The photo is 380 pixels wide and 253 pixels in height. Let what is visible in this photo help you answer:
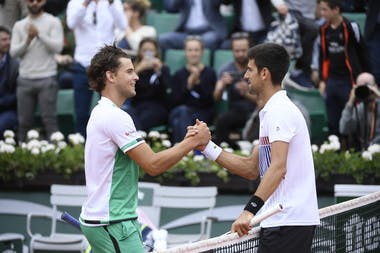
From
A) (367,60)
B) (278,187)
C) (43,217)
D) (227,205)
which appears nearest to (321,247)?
(278,187)

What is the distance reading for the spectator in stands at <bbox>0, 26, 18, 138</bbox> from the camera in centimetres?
1368

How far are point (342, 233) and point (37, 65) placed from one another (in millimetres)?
6562

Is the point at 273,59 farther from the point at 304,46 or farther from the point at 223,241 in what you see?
the point at 304,46

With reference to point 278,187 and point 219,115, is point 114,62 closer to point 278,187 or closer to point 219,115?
point 278,187

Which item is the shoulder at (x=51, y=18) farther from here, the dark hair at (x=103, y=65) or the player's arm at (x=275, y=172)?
the player's arm at (x=275, y=172)

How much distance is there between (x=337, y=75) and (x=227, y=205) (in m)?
2.51

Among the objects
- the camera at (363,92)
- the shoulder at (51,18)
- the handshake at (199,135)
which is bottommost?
the camera at (363,92)

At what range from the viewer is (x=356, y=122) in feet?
40.2

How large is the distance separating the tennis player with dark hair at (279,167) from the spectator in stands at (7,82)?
773 centimetres

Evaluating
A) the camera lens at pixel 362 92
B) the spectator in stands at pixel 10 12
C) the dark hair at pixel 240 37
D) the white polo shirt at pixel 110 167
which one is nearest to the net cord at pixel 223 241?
the white polo shirt at pixel 110 167

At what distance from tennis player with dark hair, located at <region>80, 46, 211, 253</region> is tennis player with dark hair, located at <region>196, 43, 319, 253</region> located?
569 millimetres

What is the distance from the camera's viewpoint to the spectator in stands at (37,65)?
1339 centimetres

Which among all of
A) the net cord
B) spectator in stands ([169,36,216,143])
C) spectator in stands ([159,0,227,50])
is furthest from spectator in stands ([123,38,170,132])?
the net cord

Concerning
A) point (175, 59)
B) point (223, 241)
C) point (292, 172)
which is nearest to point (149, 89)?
point (175, 59)
